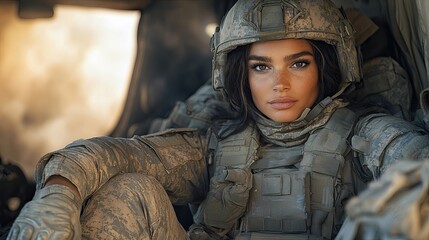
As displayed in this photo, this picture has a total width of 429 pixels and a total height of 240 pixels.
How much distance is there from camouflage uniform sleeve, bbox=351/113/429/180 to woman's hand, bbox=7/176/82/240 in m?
0.87

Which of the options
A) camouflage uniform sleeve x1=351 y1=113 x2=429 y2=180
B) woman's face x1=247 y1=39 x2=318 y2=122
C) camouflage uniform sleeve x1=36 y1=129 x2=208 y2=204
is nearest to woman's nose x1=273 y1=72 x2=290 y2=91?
woman's face x1=247 y1=39 x2=318 y2=122

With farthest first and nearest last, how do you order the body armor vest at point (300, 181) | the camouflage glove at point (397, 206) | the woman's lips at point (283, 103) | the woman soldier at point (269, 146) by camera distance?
the woman's lips at point (283, 103) < the body armor vest at point (300, 181) < the woman soldier at point (269, 146) < the camouflage glove at point (397, 206)

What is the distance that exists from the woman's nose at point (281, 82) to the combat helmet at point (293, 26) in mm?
120

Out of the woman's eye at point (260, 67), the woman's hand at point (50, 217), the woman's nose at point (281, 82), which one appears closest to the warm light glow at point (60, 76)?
the woman's eye at point (260, 67)

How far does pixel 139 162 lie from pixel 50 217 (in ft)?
1.84

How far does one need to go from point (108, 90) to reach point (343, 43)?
1.71m

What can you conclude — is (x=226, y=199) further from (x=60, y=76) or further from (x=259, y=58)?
(x=60, y=76)

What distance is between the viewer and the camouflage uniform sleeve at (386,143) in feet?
7.82

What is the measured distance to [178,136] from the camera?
9.48 ft

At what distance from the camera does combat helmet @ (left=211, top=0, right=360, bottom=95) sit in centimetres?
271

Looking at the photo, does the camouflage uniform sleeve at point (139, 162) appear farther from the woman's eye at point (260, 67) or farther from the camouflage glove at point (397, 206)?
the camouflage glove at point (397, 206)

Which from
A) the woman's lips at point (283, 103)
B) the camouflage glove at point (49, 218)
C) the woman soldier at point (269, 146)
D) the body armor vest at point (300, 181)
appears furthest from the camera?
the woman's lips at point (283, 103)

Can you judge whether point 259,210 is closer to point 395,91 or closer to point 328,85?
point 328,85

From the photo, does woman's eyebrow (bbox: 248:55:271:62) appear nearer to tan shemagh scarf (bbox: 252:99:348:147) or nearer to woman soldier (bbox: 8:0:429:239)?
woman soldier (bbox: 8:0:429:239)
